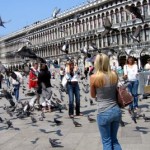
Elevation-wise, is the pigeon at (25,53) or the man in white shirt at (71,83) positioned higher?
the pigeon at (25,53)

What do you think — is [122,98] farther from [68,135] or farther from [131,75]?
[131,75]

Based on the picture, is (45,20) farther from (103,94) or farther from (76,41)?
(103,94)

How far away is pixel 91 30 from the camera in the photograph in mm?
70062

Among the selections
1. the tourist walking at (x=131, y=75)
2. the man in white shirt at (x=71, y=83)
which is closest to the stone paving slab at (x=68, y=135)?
the man in white shirt at (x=71, y=83)

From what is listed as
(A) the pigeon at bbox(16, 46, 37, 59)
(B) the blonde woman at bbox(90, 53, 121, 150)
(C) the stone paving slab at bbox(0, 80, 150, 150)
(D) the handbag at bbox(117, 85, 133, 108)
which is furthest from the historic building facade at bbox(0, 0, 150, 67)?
(B) the blonde woman at bbox(90, 53, 121, 150)

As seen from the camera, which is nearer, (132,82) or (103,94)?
(103,94)

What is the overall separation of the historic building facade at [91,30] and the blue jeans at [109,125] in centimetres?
4370

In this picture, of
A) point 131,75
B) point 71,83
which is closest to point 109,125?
point 71,83

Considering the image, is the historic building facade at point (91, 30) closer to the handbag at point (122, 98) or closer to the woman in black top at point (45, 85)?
the woman in black top at point (45, 85)

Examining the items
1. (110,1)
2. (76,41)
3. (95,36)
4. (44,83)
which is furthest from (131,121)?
(76,41)

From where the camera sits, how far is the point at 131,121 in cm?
925

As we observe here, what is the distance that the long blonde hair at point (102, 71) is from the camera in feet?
16.6

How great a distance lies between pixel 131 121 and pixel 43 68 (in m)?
3.29

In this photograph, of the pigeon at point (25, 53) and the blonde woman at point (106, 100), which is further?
the pigeon at point (25, 53)
